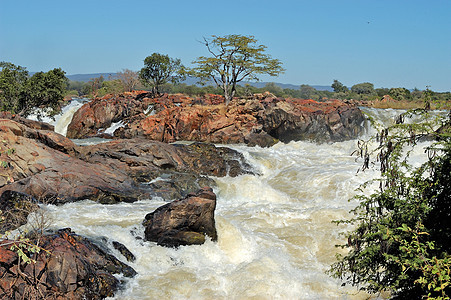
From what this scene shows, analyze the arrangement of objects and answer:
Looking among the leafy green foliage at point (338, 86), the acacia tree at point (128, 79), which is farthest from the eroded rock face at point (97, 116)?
the leafy green foliage at point (338, 86)

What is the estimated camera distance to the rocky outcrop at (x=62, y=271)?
7.13 meters

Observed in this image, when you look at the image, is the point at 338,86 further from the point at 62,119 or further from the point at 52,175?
the point at 52,175

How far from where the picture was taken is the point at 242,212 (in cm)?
1512

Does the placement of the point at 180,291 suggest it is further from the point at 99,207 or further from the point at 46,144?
the point at 46,144

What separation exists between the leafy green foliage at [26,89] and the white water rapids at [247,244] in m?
17.4

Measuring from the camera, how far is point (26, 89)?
2858cm

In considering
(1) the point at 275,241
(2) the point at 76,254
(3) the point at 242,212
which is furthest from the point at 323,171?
(2) the point at 76,254

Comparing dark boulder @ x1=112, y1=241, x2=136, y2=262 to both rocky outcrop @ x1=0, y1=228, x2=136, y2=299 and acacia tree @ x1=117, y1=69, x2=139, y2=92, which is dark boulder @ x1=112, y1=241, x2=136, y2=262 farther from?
acacia tree @ x1=117, y1=69, x2=139, y2=92

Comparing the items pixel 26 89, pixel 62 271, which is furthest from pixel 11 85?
pixel 62 271

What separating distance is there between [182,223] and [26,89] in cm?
2259

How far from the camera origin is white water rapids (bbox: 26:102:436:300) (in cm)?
918

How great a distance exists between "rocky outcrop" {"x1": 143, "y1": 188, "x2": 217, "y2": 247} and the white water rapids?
0.26m

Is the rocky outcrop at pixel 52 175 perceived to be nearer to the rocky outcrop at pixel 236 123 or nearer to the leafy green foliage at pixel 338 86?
the rocky outcrop at pixel 236 123

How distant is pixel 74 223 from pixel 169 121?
1802 centimetres
